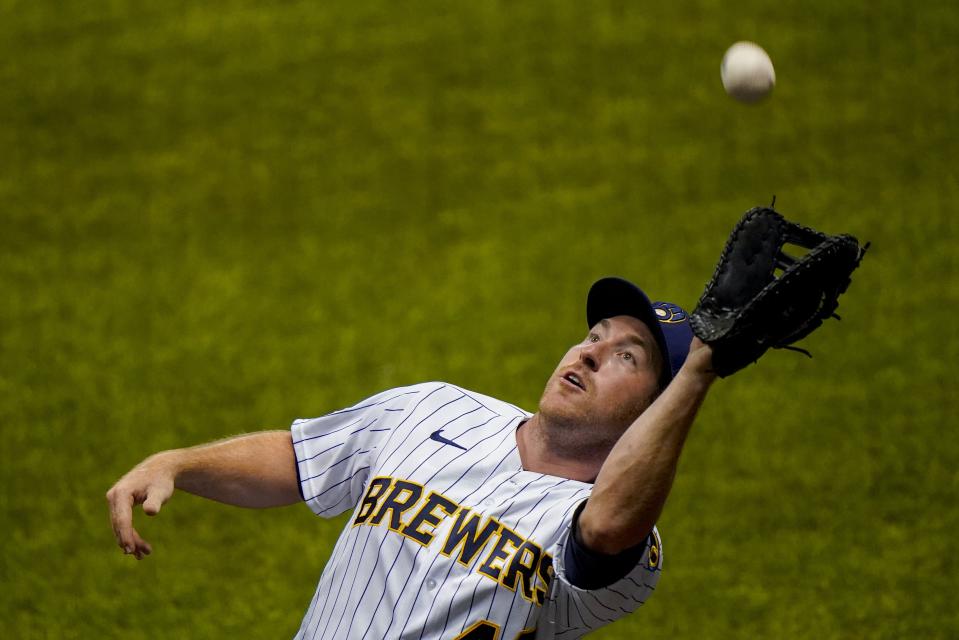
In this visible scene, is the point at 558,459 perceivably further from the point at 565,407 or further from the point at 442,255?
the point at 442,255

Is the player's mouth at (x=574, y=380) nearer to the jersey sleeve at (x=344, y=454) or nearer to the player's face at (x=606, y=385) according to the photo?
the player's face at (x=606, y=385)

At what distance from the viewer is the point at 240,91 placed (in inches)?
410

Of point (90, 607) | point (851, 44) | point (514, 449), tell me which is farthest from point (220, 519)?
point (851, 44)

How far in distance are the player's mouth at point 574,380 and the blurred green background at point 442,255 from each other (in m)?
2.44

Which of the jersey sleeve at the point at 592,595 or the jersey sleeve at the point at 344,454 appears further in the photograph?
the jersey sleeve at the point at 344,454

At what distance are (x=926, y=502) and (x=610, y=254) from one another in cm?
276

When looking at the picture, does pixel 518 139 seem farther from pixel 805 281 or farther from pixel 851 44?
pixel 805 281

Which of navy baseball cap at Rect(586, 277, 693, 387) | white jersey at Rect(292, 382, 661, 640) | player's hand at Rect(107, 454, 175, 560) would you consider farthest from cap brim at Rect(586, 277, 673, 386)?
player's hand at Rect(107, 454, 175, 560)

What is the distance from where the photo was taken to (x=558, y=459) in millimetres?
3781

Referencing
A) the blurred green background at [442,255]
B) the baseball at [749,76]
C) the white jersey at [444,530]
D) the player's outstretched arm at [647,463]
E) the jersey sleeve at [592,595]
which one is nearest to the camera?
the player's outstretched arm at [647,463]

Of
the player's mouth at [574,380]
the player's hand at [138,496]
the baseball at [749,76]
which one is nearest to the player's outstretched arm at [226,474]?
the player's hand at [138,496]

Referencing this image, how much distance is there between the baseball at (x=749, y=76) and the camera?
212 inches

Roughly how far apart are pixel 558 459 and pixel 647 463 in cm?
77

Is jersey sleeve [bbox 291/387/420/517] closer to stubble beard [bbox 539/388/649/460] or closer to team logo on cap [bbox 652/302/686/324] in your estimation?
stubble beard [bbox 539/388/649/460]
